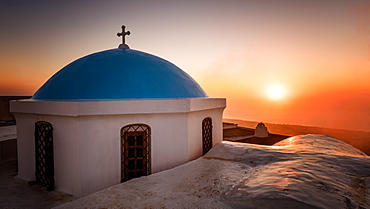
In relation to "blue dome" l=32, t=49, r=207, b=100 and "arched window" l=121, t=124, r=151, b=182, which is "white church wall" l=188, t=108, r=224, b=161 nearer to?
"blue dome" l=32, t=49, r=207, b=100

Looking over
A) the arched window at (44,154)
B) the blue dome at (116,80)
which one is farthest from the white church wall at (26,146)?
the blue dome at (116,80)

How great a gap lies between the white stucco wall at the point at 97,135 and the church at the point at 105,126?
1.0 inches

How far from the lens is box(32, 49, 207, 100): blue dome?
23.6 ft

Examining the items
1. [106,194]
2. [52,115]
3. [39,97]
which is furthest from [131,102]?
[39,97]

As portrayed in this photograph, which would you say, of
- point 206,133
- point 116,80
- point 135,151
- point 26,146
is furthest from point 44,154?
point 206,133

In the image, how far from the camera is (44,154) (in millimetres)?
6871

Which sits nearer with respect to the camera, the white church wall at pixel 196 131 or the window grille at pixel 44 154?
the window grille at pixel 44 154

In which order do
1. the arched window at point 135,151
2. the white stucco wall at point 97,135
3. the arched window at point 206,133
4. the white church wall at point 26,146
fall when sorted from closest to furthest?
the white stucco wall at point 97,135 → the arched window at point 135,151 → the white church wall at point 26,146 → the arched window at point 206,133

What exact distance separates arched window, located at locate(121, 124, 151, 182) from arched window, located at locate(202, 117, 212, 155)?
7.95ft

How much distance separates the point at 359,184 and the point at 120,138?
5807 mm

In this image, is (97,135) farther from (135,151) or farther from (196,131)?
(196,131)

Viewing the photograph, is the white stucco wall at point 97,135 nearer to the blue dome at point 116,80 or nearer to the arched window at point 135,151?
the arched window at point 135,151

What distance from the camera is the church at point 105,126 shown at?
620cm

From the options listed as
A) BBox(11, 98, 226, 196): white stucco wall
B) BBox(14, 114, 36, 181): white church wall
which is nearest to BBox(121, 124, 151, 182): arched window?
BBox(11, 98, 226, 196): white stucco wall
